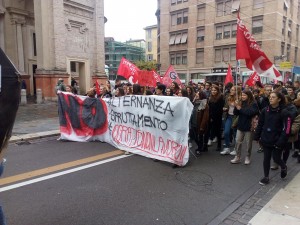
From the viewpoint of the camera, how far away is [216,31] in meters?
38.9

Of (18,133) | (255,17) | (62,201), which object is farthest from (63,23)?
(255,17)

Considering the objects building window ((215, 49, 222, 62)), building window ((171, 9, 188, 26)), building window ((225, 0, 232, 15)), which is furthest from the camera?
building window ((171, 9, 188, 26))

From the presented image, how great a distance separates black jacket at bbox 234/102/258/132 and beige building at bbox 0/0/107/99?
14.5 meters

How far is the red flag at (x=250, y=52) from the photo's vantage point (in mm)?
6186

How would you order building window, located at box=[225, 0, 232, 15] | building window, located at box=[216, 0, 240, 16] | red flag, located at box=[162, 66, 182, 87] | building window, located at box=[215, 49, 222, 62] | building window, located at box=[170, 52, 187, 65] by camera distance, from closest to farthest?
red flag, located at box=[162, 66, 182, 87] → building window, located at box=[216, 0, 240, 16] → building window, located at box=[225, 0, 232, 15] → building window, located at box=[215, 49, 222, 62] → building window, located at box=[170, 52, 187, 65]

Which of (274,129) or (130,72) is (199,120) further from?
(130,72)

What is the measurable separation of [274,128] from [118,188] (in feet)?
9.19

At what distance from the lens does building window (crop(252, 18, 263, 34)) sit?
3512 centimetres

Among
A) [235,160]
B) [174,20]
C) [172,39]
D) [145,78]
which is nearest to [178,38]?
[172,39]

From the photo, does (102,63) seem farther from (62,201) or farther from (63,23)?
(62,201)

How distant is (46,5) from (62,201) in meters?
16.3

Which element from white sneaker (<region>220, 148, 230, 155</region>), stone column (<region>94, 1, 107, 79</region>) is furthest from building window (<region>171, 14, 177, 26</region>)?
white sneaker (<region>220, 148, 230, 155</region>)

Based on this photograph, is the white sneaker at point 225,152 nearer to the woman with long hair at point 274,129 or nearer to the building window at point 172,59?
the woman with long hair at point 274,129

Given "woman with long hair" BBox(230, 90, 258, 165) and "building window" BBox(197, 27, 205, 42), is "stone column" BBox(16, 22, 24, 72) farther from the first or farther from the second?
"building window" BBox(197, 27, 205, 42)
